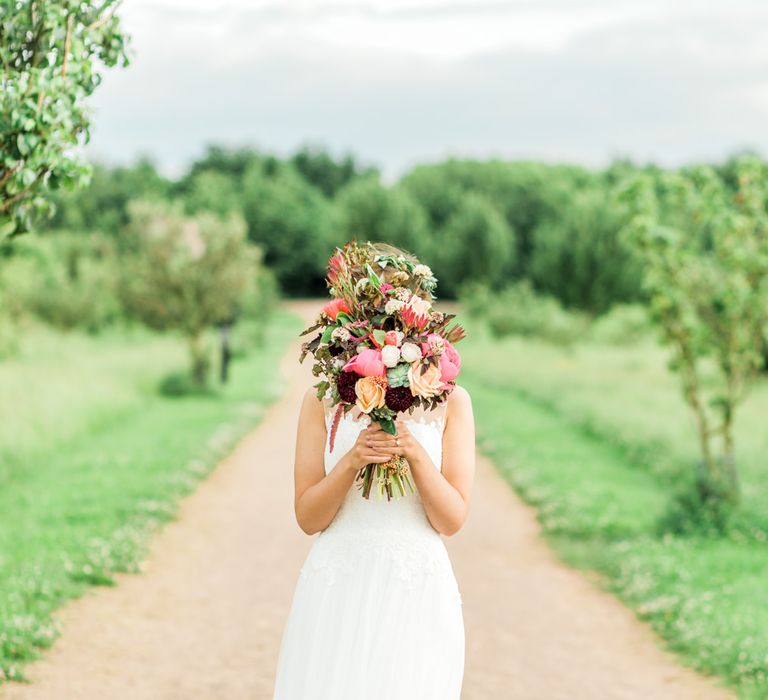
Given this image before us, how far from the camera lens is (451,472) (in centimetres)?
350

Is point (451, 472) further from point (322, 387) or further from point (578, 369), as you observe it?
point (578, 369)

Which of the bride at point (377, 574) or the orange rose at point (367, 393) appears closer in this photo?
the orange rose at point (367, 393)

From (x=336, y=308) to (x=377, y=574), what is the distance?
0.97m

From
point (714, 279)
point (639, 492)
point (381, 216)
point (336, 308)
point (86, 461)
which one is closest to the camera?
point (336, 308)

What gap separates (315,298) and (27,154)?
5859 cm

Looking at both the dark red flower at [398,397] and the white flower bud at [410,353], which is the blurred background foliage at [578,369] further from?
the dark red flower at [398,397]

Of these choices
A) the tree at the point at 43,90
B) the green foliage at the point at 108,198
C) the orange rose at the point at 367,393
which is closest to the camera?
the orange rose at the point at 367,393

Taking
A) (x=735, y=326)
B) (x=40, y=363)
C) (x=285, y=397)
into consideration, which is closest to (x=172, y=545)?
(x=735, y=326)

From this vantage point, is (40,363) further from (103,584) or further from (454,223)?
(454,223)

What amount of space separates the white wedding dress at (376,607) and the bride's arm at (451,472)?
5cm

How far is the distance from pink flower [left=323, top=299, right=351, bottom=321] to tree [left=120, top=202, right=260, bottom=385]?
1671cm

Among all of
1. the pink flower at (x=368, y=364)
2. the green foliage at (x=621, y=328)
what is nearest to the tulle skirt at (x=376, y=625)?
the pink flower at (x=368, y=364)

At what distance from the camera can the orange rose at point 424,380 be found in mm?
3203

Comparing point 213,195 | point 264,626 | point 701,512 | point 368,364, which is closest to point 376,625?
point 368,364
